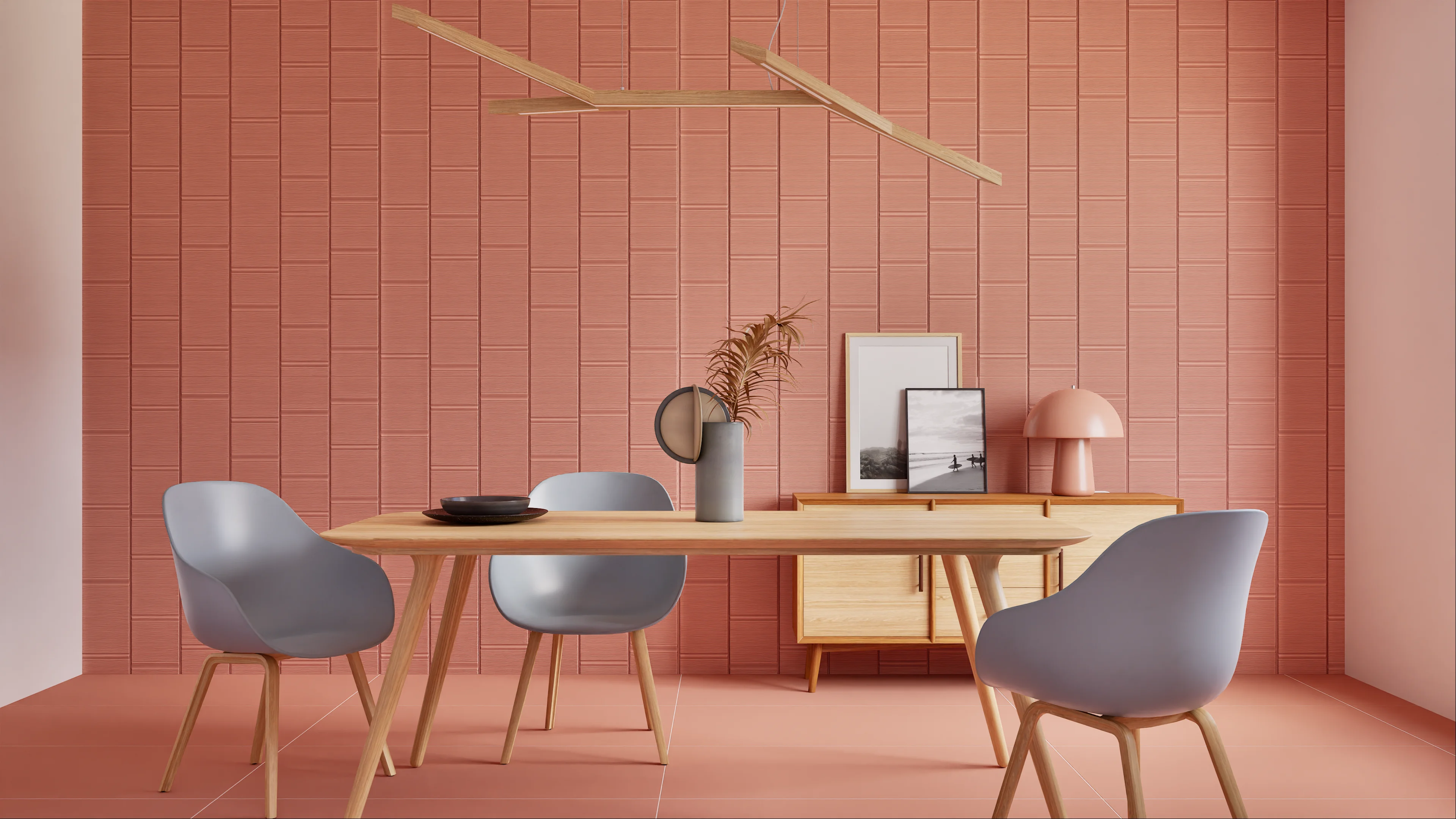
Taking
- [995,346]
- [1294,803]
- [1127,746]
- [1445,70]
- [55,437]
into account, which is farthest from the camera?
[995,346]

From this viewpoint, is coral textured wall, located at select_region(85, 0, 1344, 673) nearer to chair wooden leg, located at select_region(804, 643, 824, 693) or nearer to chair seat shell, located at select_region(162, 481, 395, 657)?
chair wooden leg, located at select_region(804, 643, 824, 693)

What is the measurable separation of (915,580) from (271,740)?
2192 millimetres

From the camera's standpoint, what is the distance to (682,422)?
2.42 metres

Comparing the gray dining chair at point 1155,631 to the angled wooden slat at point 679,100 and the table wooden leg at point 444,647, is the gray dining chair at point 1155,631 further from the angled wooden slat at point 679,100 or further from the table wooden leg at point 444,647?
the table wooden leg at point 444,647

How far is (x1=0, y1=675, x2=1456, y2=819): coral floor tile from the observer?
2.41 meters

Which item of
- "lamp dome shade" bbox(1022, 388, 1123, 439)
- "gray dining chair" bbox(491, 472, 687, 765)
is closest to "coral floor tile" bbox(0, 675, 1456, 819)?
"gray dining chair" bbox(491, 472, 687, 765)

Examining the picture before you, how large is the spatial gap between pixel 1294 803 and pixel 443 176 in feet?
12.0

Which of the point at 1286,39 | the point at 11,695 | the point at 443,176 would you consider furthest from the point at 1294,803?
the point at 11,695

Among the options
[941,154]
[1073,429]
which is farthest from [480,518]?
[1073,429]

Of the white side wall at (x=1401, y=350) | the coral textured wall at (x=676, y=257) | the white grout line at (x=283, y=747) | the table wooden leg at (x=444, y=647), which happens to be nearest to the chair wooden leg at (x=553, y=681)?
the table wooden leg at (x=444, y=647)

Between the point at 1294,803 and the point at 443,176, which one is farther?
the point at 443,176

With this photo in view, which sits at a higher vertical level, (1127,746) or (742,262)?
(742,262)

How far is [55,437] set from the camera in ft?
11.6

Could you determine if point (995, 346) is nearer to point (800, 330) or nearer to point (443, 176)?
point (800, 330)
